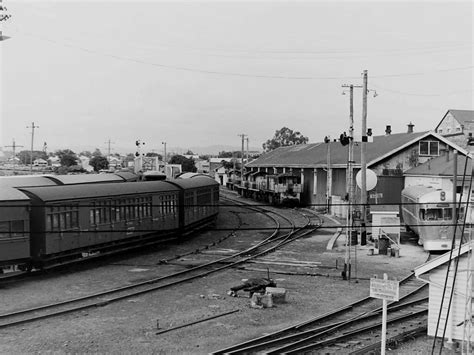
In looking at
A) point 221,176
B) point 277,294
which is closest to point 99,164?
point 221,176

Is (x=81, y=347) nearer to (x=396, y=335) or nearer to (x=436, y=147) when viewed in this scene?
(x=396, y=335)

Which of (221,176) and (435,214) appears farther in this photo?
(221,176)

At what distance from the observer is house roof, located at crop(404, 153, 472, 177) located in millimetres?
33938

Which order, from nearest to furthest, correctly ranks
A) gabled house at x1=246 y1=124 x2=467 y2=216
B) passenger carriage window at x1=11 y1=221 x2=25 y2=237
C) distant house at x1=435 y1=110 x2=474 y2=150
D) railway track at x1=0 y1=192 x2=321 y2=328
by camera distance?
1. railway track at x1=0 y1=192 x2=321 y2=328
2. passenger carriage window at x1=11 y1=221 x2=25 y2=237
3. gabled house at x1=246 y1=124 x2=467 y2=216
4. distant house at x1=435 y1=110 x2=474 y2=150

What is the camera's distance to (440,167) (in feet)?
116

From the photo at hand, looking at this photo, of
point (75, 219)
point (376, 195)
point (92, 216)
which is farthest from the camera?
point (376, 195)

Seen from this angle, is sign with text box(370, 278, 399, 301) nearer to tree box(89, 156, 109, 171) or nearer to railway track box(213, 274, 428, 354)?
railway track box(213, 274, 428, 354)

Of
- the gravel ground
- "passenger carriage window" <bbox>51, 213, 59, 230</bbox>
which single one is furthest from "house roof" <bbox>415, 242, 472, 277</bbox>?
"passenger carriage window" <bbox>51, 213, 59, 230</bbox>

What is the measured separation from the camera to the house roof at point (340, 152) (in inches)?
1539

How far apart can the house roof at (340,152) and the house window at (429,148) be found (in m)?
0.54

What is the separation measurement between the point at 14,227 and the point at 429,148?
32008 mm

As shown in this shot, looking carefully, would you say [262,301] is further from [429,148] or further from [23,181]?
[429,148]

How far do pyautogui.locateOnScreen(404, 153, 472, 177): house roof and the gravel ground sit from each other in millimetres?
11261

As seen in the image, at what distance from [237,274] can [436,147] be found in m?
26.2
